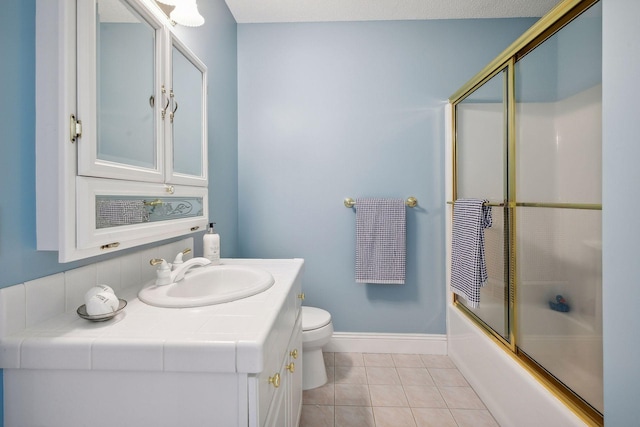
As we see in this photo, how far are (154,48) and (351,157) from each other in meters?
1.41

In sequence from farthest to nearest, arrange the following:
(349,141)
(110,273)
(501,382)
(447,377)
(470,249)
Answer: (349,141)
(447,377)
(470,249)
(501,382)
(110,273)

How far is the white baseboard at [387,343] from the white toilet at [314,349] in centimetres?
39

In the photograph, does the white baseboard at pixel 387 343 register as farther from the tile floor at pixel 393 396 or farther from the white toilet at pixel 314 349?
the white toilet at pixel 314 349

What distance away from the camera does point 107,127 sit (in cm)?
81

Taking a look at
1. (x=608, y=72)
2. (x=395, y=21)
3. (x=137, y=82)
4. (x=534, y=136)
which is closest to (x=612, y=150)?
(x=608, y=72)

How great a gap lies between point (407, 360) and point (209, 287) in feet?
5.00

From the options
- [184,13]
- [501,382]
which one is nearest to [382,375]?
[501,382]

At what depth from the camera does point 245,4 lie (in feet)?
6.61

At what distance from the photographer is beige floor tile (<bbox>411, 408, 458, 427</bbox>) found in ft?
4.93

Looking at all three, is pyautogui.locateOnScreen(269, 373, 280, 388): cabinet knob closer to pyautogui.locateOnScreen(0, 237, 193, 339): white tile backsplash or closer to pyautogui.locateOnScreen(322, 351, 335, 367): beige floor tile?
pyautogui.locateOnScreen(0, 237, 193, 339): white tile backsplash

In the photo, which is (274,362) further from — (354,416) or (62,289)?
(354,416)

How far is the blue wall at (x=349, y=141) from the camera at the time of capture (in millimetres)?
2164

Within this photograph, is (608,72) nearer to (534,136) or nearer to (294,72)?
(534,136)

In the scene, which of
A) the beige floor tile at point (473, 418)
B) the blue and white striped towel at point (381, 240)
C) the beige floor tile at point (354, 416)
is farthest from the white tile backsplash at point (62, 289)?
the beige floor tile at point (473, 418)
